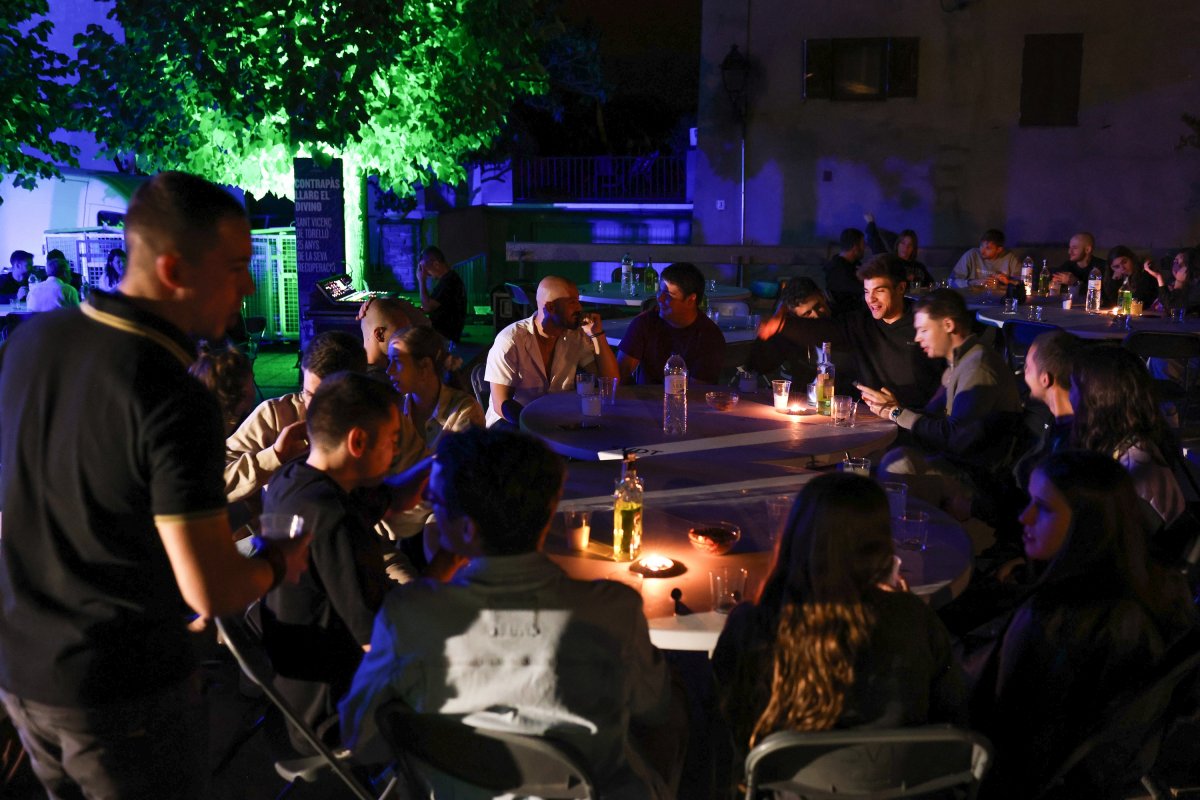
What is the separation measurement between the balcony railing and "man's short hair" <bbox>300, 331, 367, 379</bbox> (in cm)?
1802

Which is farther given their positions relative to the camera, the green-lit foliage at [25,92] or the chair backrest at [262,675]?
the green-lit foliage at [25,92]

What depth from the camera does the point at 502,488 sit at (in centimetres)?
219

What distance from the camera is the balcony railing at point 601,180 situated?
22141 millimetres

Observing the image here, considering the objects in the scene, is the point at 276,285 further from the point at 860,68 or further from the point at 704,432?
the point at 704,432

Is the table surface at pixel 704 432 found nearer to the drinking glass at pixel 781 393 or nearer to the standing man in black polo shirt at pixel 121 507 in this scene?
the drinking glass at pixel 781 393

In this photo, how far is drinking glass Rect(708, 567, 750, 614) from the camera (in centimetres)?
281

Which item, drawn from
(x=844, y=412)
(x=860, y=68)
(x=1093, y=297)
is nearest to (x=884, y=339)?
(x=844, y=412)

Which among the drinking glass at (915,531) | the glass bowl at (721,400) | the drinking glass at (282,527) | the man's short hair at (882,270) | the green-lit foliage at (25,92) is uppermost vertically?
the green-lit foliage at (25,92)

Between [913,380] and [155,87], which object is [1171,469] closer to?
[913,380]

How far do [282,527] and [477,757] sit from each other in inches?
30.7

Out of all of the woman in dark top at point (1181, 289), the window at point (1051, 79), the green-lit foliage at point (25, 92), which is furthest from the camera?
the window at point (1051, 79)

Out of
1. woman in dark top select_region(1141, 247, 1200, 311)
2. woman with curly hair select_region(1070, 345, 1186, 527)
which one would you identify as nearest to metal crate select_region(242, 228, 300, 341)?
woman in dark top select_region(1141, 247, 1200, 311)

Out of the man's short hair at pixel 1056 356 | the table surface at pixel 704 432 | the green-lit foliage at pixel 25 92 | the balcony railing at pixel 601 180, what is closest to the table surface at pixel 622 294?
the table surface at pixel 704 432

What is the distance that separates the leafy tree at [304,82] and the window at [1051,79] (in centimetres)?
788
